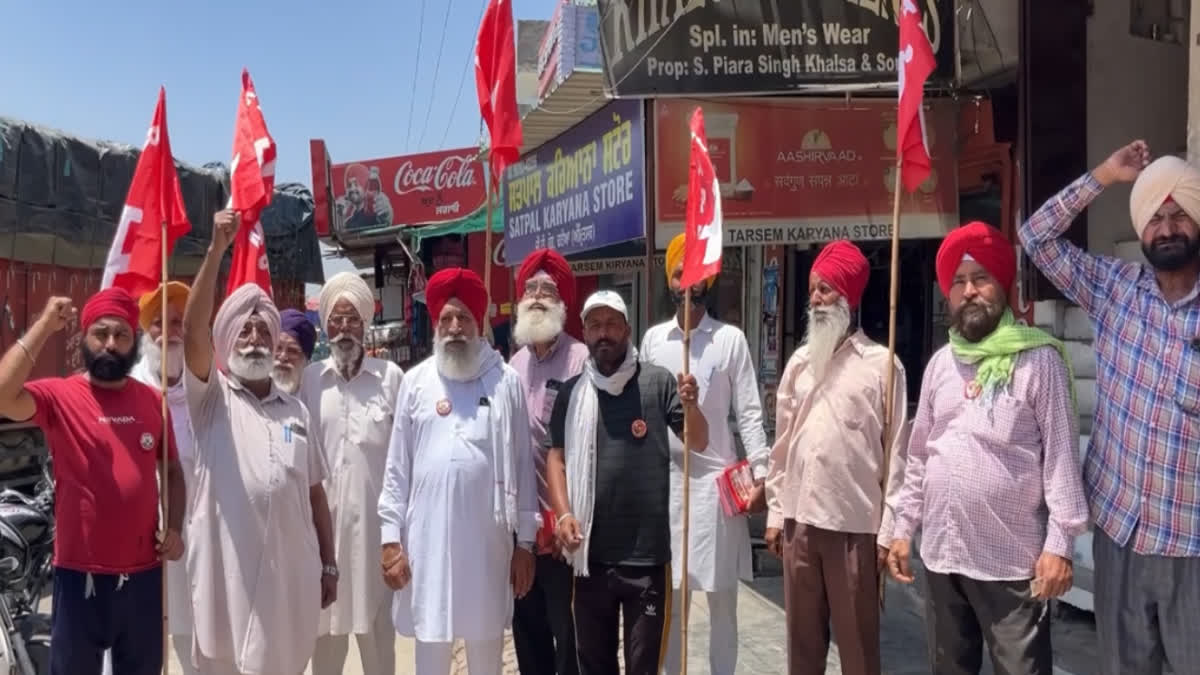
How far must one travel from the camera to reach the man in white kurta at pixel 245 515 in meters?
3.57

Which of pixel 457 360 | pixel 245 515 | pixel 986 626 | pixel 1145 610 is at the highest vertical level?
pixel 457 360

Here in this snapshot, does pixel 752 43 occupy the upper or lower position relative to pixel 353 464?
upper

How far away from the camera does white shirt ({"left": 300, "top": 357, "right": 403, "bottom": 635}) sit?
428 centimetres

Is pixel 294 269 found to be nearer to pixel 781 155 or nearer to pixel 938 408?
pixel 781 155

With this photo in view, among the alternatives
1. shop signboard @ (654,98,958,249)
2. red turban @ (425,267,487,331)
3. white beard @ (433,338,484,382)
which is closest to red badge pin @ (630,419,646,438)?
white beard @ (433,338,484,382)

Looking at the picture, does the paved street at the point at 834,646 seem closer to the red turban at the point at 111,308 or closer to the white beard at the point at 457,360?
the white beard at the point at 457,360

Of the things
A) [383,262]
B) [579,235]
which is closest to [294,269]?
[579,235]

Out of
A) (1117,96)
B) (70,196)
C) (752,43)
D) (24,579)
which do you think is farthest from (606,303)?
(70,196)

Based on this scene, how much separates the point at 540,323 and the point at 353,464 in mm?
1025

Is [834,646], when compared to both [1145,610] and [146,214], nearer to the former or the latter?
[1145,610]

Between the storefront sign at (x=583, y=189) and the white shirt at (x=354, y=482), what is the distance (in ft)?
9.65

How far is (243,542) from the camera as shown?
3.58 metres

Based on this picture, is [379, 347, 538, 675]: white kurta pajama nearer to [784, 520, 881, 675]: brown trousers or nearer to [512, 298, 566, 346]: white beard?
[512, 298, 566, 346]: white beard

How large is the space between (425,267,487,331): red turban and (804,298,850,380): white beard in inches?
53.9
